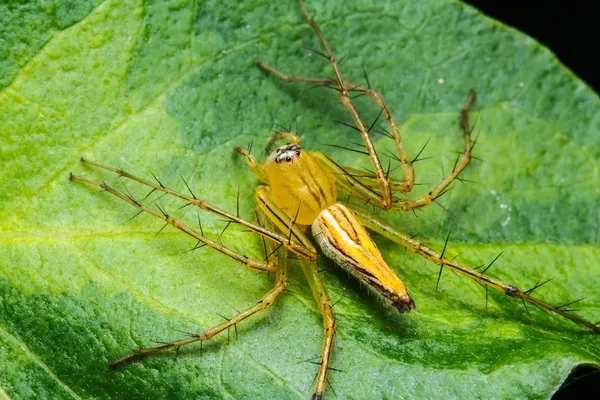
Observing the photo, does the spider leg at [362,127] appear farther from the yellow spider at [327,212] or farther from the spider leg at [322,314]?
the spider leg at [322,314]

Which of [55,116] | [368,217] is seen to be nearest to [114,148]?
[55,116]

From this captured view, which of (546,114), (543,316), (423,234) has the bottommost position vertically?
(543,316)

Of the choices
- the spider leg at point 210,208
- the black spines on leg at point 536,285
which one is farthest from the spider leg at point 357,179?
the black spines on leg at point 536,285

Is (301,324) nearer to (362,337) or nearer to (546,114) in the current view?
(362,337)

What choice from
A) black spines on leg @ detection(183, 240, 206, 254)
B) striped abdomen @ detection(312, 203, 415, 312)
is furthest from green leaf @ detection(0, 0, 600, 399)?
striped abdomen @ detection(312, 203, 415, 312)

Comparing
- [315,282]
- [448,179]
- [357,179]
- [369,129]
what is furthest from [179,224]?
[448,179]

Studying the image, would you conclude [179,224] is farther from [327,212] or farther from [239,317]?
[327,212]
